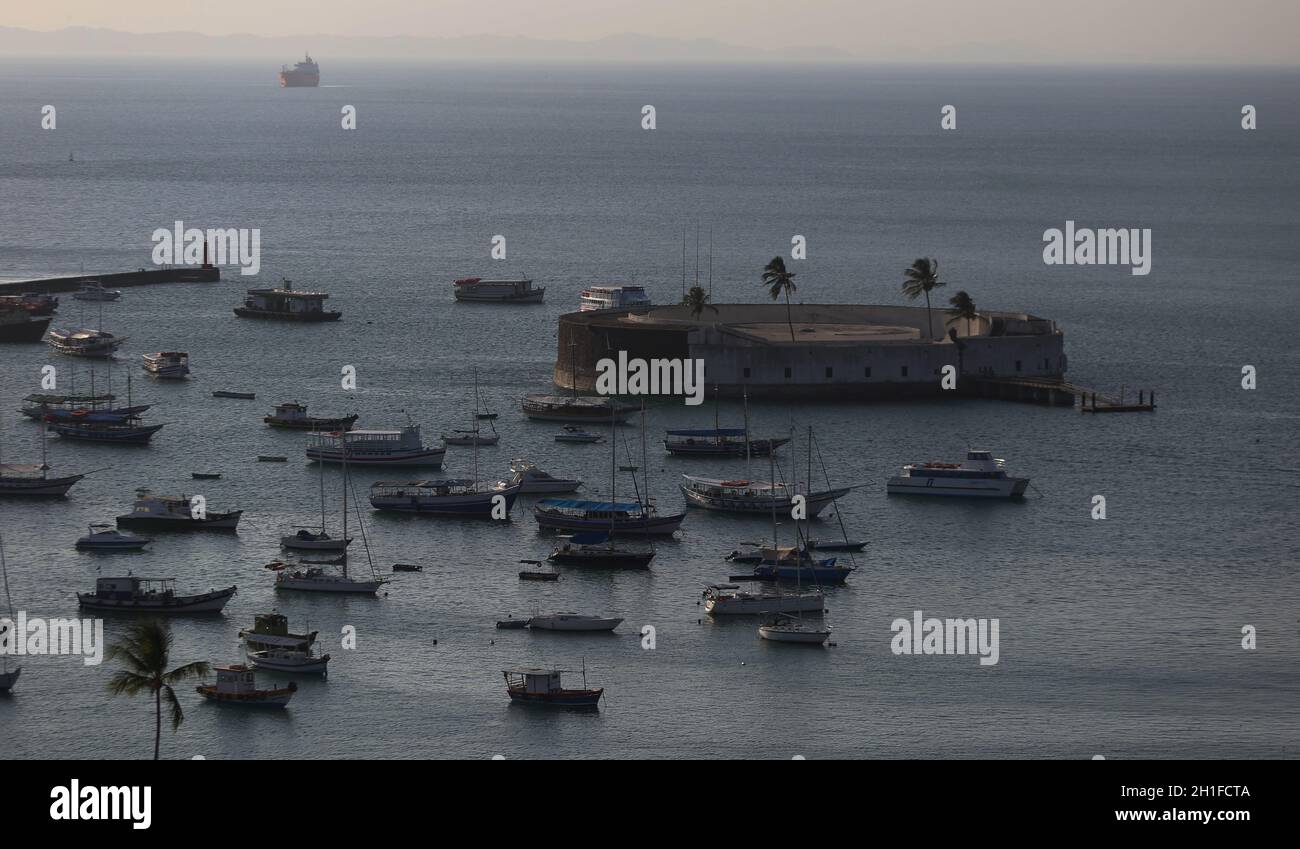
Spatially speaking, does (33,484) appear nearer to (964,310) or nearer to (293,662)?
(293,662)

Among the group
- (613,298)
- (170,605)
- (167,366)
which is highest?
(613,298)

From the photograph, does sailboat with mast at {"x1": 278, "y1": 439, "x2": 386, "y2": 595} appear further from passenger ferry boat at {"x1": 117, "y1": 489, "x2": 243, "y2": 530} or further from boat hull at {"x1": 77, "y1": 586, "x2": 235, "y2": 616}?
passenger ferry boat at {"x1": 117, "y1": 489, "x2": 243, "y2": 530}

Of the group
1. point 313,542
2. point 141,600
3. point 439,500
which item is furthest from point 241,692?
point 439,500

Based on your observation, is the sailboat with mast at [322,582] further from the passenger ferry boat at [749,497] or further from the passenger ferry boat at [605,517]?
the passenger ferry boat at [749,497]

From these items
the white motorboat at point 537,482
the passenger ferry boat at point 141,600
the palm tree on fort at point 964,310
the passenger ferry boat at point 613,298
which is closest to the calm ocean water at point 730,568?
the passenger ferry boat at point 141,600

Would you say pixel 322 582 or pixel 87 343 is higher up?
pixel 87 343
